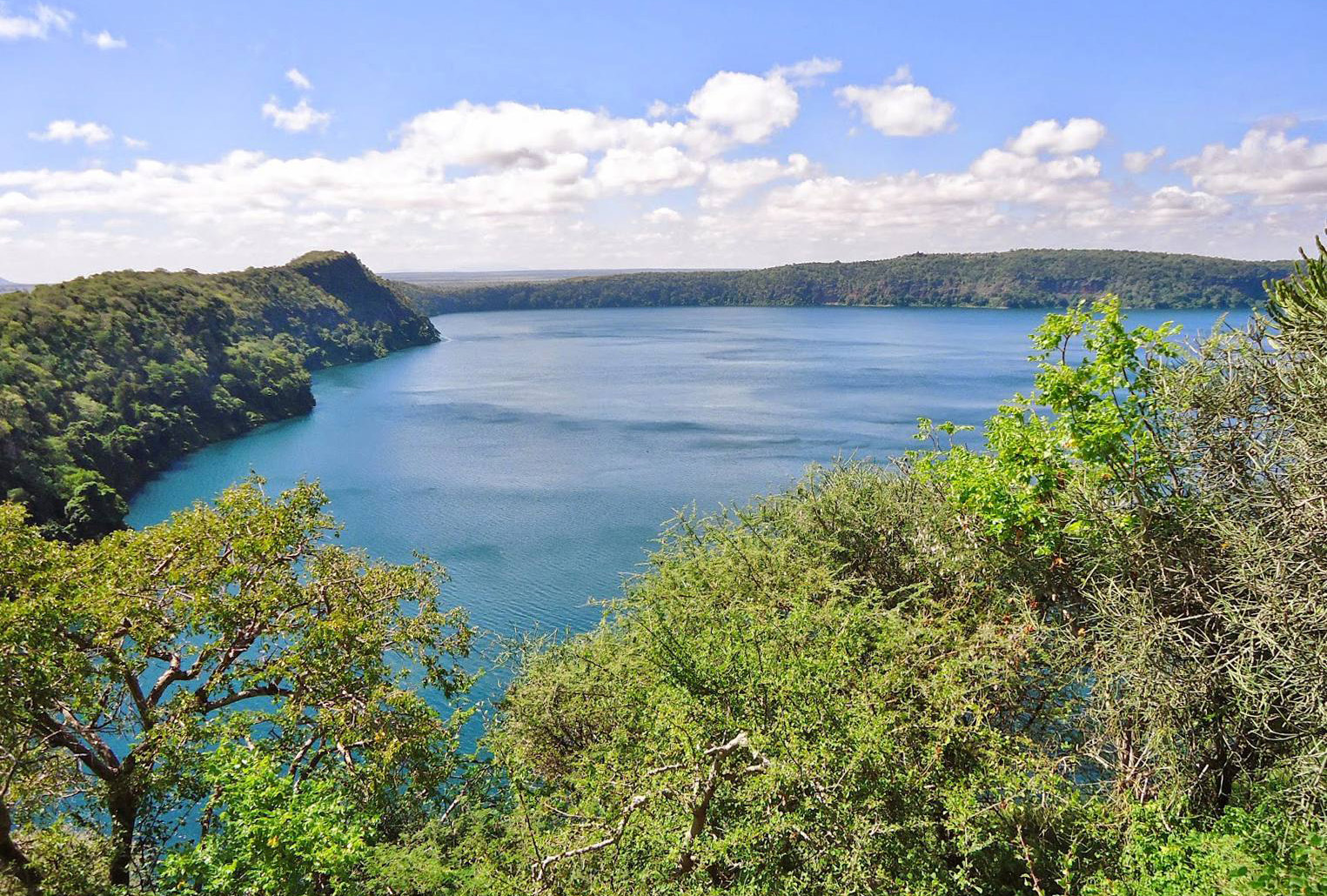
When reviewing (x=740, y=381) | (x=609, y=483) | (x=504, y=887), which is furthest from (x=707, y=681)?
(x=740, y=381)

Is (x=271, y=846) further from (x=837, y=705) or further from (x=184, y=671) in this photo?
(x=837, y=705)

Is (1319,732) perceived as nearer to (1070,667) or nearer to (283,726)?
(1070,667)

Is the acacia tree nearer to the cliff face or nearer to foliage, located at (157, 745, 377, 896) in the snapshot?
foliage, located at (157, 745, 377, 896)

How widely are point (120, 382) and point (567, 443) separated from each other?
34543 mm

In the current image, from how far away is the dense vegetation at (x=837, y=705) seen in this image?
782 centimetres

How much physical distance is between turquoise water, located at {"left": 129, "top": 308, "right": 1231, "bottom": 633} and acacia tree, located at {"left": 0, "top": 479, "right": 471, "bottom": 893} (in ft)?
35.3

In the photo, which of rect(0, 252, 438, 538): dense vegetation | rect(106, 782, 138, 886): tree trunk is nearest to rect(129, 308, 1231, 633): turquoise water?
rect(0, 252, 438, 538): dense vegetation

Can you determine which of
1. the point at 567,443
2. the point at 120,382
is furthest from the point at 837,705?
the point at 120,382

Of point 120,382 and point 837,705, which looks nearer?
point 837,705

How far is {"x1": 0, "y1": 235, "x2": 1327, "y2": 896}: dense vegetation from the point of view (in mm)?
7816

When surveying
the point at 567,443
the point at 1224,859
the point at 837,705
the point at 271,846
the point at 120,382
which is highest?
the point at 120,382

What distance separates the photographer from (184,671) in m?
10.6

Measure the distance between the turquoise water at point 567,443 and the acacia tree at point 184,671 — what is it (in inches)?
423

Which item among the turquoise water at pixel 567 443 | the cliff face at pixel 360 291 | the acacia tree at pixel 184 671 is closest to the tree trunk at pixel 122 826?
the acacia tree at pixel 184 671
